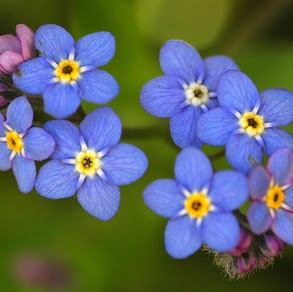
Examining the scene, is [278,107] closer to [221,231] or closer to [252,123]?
[252,123]

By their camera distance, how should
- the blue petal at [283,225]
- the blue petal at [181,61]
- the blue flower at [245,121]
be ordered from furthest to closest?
the blue petal at [181,61] < the blue flower at [245,121] < the blue petal at [283,225]

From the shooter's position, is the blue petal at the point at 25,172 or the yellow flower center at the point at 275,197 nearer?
the yellow flower center at the point at 275,197

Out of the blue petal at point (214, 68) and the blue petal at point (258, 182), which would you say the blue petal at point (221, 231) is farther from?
the blue petal at point (214, 68)

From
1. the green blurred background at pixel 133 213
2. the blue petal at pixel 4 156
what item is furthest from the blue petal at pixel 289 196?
the green blurred background at pixel 133 213

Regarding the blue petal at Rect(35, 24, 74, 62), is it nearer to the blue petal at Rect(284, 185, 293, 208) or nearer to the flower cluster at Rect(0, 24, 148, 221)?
the flower cluster at Rect(0, 24, 148, 221)

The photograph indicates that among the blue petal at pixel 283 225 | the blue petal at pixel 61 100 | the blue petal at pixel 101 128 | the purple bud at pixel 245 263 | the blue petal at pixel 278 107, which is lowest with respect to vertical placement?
the purple bud at pixel 245 263

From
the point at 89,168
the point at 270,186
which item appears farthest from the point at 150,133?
the point at 270,186

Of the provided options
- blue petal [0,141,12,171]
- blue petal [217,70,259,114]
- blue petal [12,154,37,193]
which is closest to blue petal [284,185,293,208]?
blue petal [217,70,259,114]
